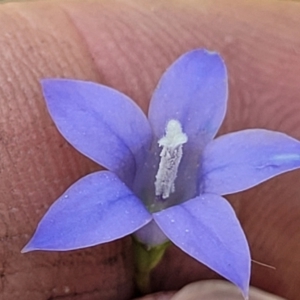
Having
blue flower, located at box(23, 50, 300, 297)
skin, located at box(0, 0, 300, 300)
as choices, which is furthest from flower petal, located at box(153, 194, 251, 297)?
skin, located at box(0, 0, 300, 300)

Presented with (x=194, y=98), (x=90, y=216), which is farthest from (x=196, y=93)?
(x=90, y=216)

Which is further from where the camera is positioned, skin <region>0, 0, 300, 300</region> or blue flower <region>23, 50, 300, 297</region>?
skin <region>0, 0, 300, 300</region>

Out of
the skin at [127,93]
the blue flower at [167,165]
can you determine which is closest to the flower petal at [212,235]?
the blue flower at [167,165]

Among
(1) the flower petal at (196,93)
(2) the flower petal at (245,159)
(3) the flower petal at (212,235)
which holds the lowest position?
(3) the flower petal at (212,235)

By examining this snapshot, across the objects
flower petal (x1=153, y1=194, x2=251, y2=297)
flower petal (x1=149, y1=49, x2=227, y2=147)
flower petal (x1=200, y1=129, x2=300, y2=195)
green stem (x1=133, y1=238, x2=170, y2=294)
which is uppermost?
flower petal (x1=149, y1=49, x2=227, y2=147)

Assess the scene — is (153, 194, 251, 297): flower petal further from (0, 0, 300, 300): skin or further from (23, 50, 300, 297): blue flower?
(0, 0, 300, 300): skin

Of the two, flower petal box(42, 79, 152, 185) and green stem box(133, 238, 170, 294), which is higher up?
flower petal box(42, 79, 152, 185)

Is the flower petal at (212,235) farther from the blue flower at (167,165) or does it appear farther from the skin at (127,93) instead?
the skin at (127,93)

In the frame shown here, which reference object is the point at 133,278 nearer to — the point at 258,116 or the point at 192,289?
the point at 192,289

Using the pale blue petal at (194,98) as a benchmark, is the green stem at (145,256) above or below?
below
